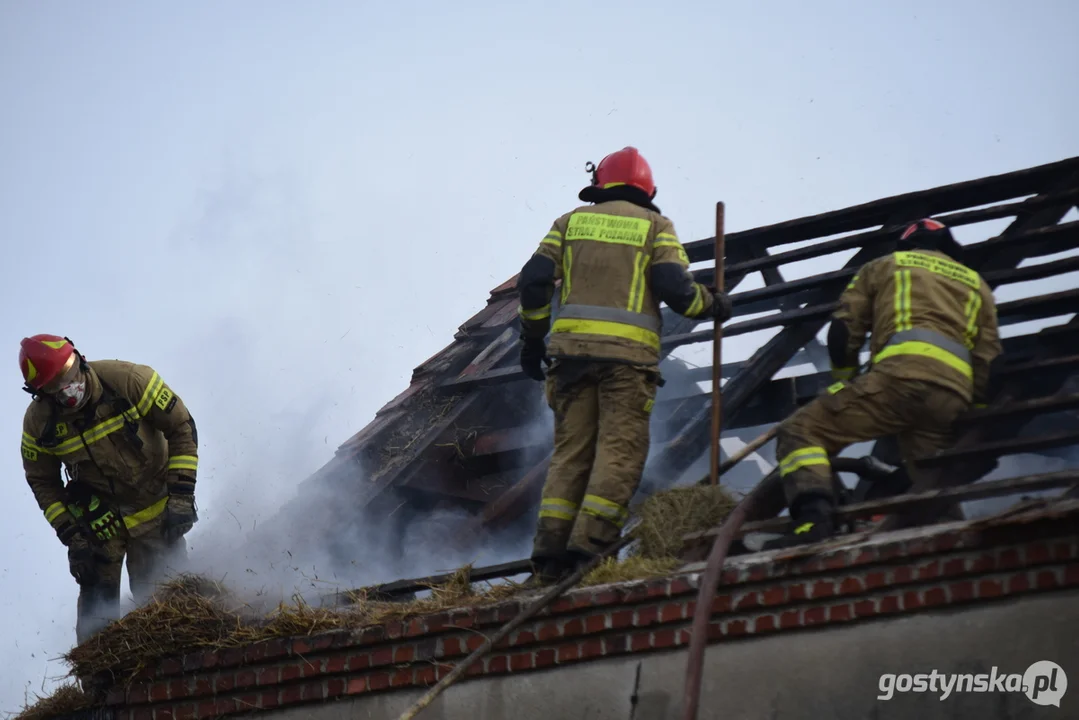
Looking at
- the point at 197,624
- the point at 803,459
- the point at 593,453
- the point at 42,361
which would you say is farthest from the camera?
the point at 42,361

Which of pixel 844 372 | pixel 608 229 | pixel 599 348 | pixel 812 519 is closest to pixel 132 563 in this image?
pixel 599 348

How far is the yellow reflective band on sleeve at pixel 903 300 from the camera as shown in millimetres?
6156

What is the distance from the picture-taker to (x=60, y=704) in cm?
783

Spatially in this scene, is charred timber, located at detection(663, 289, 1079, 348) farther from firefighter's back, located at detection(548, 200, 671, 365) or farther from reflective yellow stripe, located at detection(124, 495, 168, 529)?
reflective yellow stripe, located at detection(124, 495, 168, 529)

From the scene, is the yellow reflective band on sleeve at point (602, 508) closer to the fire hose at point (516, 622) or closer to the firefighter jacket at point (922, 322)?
the fire hose at point (516, 622)

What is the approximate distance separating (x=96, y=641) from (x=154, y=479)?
3.50 ft

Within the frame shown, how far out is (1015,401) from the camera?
635 centimetres

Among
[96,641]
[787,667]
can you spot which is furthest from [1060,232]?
[96,641]

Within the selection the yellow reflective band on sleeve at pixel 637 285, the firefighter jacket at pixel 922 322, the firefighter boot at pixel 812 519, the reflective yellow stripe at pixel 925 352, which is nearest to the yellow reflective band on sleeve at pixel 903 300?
the firefighter jacket at pixel 922 322

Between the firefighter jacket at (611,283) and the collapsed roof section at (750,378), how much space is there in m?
1.15

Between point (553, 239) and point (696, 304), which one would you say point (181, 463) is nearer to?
point (553, 239)

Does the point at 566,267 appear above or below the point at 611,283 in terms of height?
above

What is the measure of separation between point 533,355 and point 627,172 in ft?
3.67

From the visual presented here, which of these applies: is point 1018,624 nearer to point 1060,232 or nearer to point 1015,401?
point 1015,401
